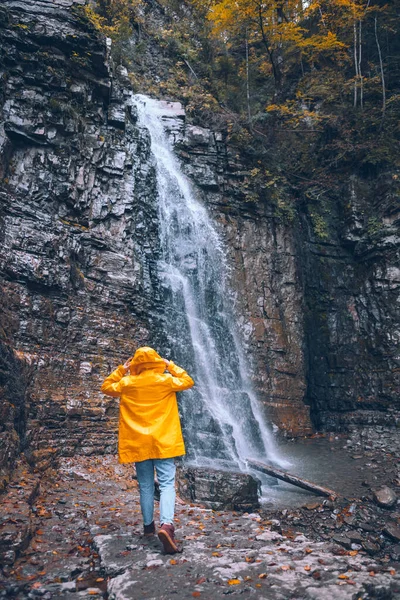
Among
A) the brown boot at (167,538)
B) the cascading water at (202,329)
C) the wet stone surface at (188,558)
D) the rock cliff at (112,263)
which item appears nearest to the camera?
the wet stone surface at (188,558)

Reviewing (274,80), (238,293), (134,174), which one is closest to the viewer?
(134,174)

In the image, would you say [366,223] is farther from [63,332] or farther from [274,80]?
[63,332]

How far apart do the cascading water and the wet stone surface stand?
359 centimetres

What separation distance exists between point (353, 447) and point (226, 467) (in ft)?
13.5

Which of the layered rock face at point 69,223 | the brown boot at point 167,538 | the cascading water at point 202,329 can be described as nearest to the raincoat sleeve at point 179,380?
the brown boot at point 167,538

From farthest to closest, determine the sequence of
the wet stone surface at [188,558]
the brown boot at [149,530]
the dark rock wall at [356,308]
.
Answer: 1. the dark rock wall at [356,308]
2. the brown boot at [149,530]
3. the wet stone surface at [188,558]

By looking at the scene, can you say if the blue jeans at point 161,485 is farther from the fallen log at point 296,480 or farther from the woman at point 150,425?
the fallen log at point 296,480

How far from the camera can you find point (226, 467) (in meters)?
9.44

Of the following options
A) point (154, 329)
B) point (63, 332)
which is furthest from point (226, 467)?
point (63, 332)

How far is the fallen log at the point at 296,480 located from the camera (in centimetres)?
820

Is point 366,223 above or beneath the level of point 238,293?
above

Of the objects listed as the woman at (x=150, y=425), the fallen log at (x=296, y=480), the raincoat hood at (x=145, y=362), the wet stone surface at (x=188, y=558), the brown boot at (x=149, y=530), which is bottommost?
the fallen log at (x=296, y=480)

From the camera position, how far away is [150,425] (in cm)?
408

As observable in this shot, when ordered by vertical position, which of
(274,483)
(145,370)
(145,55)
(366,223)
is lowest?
(274,483)
